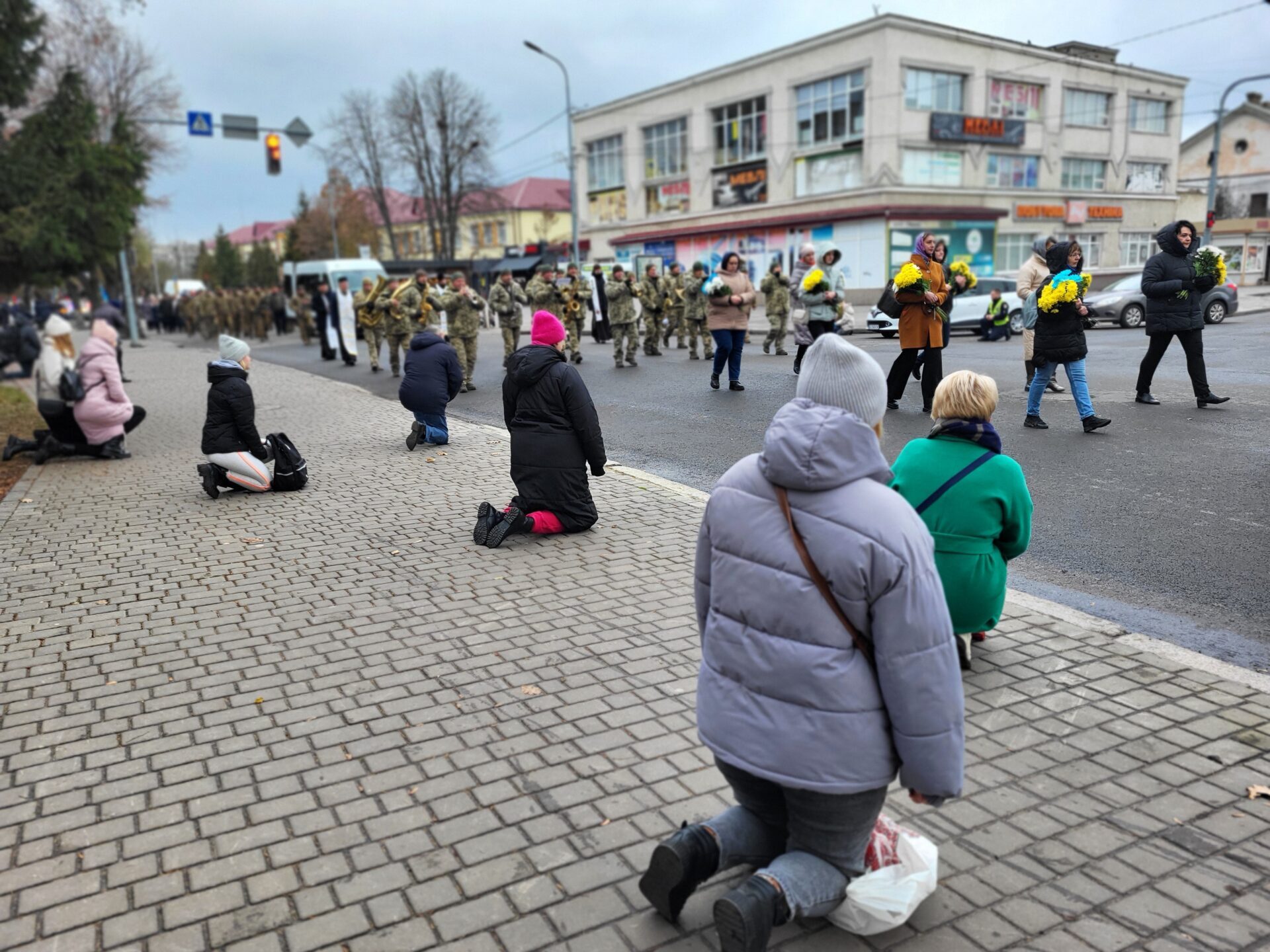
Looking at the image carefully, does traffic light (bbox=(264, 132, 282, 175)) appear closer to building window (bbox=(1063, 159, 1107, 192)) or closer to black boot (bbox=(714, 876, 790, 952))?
black boot (bbox=(714, 876, 790, 952))

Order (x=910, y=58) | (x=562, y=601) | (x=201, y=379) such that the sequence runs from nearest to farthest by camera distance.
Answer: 1. (x=562, y=601)
2. (x=201, y=379)
3. (x=910, y=58)

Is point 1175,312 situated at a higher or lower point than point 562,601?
higher

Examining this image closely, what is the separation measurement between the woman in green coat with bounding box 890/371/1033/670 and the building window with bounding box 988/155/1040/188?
44836 millimetres

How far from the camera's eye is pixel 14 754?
384 centimetres

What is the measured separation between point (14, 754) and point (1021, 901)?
145 inches

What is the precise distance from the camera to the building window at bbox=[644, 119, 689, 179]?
50594 mm

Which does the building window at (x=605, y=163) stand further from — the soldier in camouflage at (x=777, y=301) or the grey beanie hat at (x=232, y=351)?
the grey beanie hat at (x=232, y=351)

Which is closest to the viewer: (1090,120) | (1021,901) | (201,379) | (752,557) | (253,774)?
(752,557)

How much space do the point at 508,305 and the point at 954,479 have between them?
1378 cm

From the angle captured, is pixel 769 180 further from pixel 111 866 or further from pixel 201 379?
pixel 111 866

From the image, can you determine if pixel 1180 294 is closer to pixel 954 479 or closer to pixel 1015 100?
pixel 954 479

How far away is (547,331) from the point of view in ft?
22.2

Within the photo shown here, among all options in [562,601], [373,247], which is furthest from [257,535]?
[373,247]

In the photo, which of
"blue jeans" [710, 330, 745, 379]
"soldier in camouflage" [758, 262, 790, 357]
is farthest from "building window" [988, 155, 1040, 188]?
"blue jeans" [710, 330, 745, 379]
